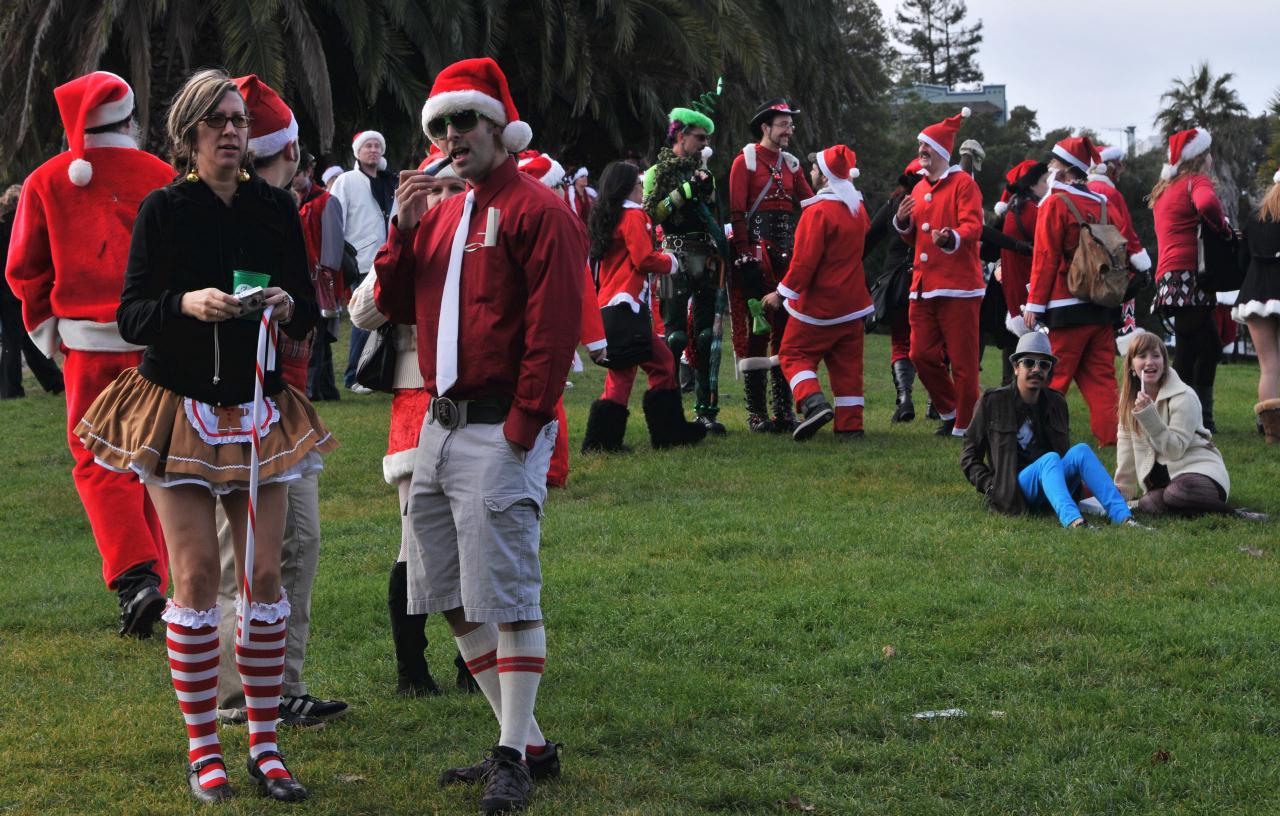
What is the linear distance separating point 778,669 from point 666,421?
5.37 m


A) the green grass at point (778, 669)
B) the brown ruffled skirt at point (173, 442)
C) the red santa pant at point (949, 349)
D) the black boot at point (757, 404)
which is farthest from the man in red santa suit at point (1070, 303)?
the brown ruffled skirt at point (173, 442)

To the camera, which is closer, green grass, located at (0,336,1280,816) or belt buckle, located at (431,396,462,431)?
belt buckle, located at (431,396,462,431)

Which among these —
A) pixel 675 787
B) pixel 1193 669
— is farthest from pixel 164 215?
pixel 1193 669

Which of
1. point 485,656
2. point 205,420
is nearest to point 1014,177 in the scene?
point 485,656

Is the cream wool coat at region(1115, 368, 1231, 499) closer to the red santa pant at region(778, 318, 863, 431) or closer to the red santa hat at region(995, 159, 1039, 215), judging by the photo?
the red santa pant at region(778, 318, 863, 431)

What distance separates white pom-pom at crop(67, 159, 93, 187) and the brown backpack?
6.81 m

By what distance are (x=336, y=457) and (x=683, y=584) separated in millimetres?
4918

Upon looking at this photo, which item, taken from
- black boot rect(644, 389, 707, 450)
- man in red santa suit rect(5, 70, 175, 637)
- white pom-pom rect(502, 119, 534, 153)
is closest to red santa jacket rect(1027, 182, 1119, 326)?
black boot rect(644, 389, 707, 450)

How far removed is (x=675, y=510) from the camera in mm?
9062

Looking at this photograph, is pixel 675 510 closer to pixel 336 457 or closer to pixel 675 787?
pixel 336 457

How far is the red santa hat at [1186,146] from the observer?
39.4ft

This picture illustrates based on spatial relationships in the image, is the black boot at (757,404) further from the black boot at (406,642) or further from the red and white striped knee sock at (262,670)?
the red and white striped knee sock at (262,670)

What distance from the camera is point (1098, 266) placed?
34.6 ft

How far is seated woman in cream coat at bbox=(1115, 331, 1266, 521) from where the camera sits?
8.63 metres
